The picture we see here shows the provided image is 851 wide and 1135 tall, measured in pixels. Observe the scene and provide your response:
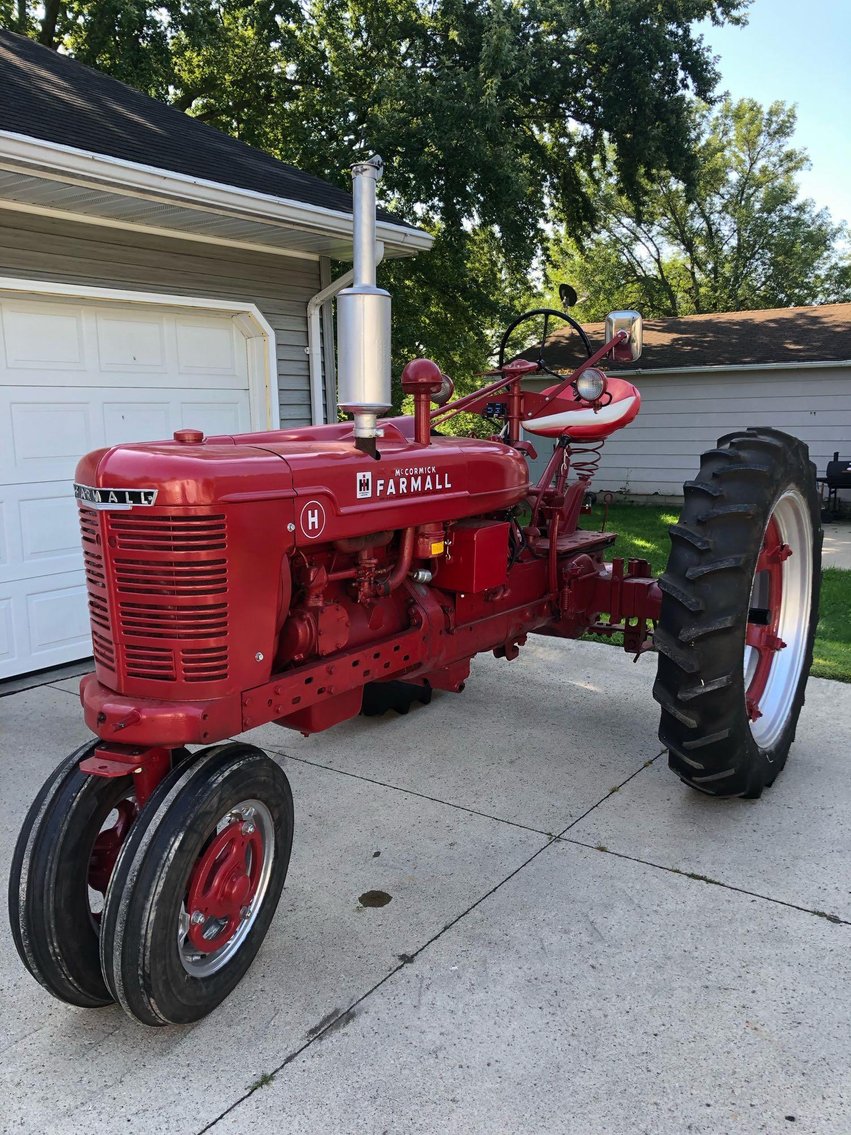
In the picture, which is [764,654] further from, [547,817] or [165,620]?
[165,620]

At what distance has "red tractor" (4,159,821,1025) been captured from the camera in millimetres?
2070

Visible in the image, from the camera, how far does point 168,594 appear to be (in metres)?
2.10

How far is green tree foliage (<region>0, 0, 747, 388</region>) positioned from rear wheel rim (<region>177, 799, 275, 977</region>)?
11.3 meters

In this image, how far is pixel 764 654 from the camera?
3764 mm

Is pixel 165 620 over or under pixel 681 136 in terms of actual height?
under

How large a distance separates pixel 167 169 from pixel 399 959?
4.24 m

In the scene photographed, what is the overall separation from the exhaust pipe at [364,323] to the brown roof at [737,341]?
12.3 metres

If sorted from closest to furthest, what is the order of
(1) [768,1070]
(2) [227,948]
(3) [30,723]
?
(1) [768,1070]
(2) [227,948]
(3) [30,723]

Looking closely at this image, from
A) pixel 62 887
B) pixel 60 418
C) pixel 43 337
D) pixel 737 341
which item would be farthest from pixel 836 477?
pixel 62 887

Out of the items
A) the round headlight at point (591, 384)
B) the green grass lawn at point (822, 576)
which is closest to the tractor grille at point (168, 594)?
the round headlight at point (591, 384)

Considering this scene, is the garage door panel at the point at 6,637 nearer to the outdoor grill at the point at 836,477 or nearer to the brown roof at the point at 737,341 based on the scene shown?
the outdoor grill at the point at 836,477

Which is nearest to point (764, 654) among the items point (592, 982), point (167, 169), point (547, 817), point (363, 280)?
point (547, 817)

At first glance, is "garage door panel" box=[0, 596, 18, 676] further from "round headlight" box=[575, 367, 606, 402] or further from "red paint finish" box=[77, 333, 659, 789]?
"round headlight" box=[575, 367, 606, 402]

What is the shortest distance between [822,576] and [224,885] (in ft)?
18.5
